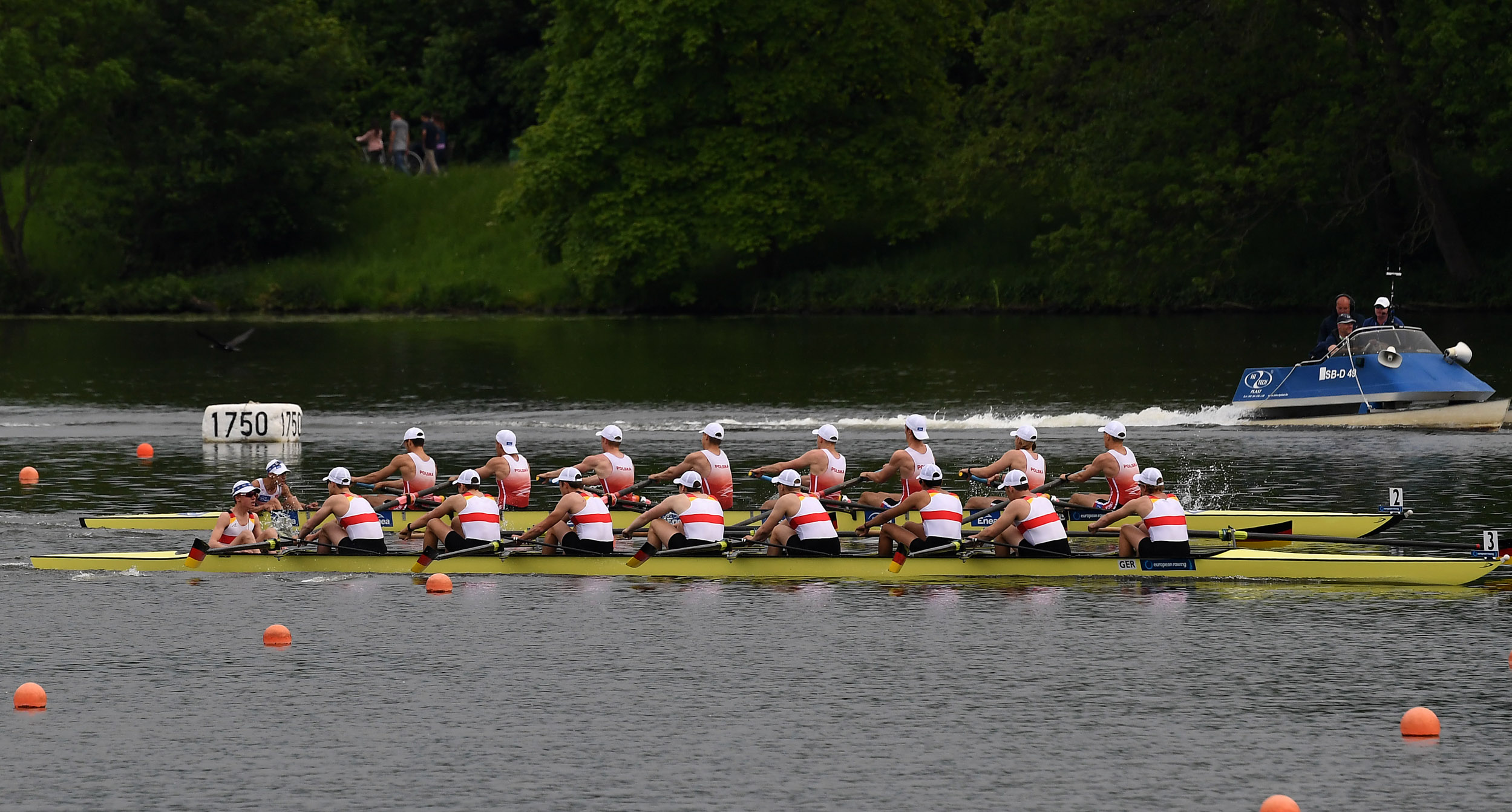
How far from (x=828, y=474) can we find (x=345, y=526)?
625cm

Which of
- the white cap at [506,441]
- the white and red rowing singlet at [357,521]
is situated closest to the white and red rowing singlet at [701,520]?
the white and red rowing singlet at [357,521]

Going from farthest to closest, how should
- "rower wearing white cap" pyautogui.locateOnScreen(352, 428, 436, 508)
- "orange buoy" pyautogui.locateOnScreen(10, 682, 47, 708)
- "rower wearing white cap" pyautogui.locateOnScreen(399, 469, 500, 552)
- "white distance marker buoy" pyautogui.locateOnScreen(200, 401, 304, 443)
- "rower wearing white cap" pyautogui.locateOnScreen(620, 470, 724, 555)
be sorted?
"white distance marker buoy" pyautogui.locateOnScreen(200, 401, 304, 443), "rower wearing white cap" pyautogui.locateOnScreen(352, 428, 436, 508), "rower wearing white cap" pyautogui.locateOnScreen(399, 469, 500, 552), "rower wearing white cap" pyautogui.locateOnScreen(620, 470, 724, 555), "orange buoy" pyautogui.locateOnScreen(10, 682, 47, 708)

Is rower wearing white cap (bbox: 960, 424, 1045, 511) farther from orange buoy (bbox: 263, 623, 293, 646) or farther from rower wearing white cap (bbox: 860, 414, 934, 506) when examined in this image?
orange buoy (bbox: 263, 623, 293, 646)

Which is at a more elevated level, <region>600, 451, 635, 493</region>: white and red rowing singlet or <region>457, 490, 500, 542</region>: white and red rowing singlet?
<region>600, 451, 635, 493</region>: white and red rowing singlet

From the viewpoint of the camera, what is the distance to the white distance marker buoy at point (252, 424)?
122 feet

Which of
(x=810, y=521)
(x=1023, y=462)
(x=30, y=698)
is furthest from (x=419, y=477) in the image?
(x=30, y=698)

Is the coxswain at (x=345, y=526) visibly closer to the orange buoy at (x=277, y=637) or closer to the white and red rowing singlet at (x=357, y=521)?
the white and red rowing singlet at (x=357, y=521)

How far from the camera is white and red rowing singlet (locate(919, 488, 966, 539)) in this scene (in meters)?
23.2

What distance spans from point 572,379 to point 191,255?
35.5 m

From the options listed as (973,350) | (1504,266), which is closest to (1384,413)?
(973,350)

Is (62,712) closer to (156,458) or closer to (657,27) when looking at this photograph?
(156,458)

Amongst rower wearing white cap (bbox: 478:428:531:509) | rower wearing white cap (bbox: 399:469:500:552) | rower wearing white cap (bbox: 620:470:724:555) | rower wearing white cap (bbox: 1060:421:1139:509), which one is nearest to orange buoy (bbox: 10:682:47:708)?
rower wearing white cap (bbox: 399:469:500:552)

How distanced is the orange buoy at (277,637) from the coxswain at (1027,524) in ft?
26.3

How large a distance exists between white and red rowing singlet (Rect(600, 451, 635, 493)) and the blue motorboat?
1565 centimetres
